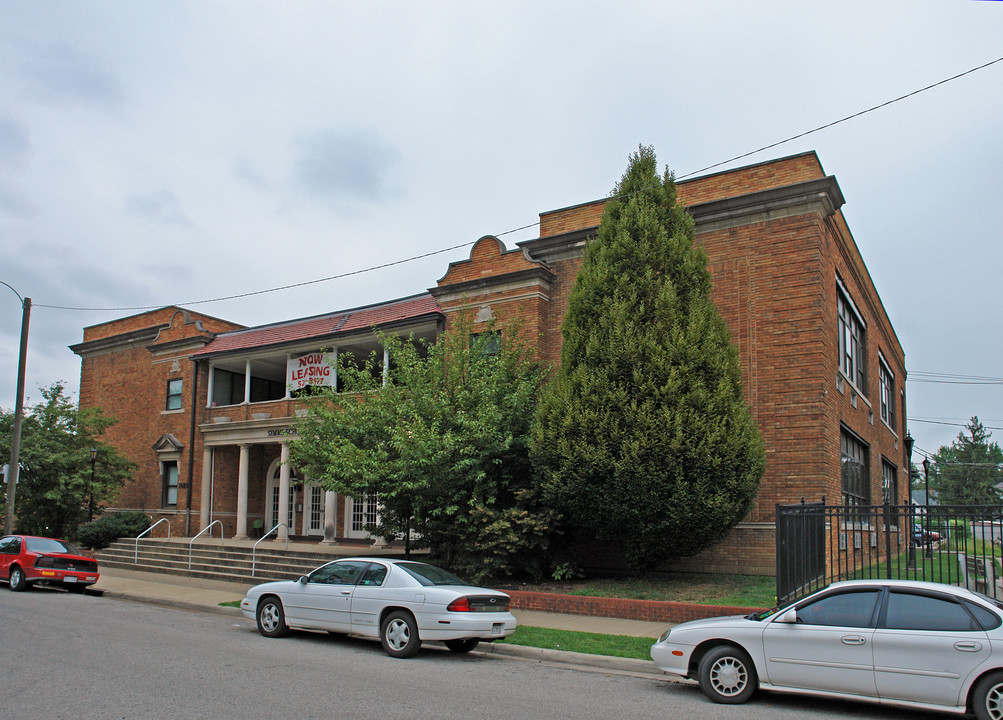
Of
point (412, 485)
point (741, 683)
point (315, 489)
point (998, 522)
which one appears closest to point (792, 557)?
point (998, 522)

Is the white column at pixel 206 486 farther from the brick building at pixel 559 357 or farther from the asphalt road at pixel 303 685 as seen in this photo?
the asphalt road at pixel 303 685

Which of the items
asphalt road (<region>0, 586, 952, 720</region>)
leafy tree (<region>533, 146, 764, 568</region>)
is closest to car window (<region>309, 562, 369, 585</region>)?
asphalt road (<region>0, 586, 952, 720</region>)

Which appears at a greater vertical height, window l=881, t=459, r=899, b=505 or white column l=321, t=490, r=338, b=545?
window l=881, t=459, r=899, b=505

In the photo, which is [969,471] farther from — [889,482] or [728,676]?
[728,676]

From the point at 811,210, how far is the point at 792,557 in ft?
26.9

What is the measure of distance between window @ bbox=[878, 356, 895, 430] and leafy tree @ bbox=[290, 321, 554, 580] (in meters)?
14.3

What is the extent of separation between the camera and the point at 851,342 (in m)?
20.8

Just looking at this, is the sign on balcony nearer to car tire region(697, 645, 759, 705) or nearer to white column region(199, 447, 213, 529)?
white column region(199, 447, 213, 529)

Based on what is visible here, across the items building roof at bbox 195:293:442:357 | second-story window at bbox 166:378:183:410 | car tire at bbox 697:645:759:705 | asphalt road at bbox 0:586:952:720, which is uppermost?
building roof at bbox 195:293:442:357

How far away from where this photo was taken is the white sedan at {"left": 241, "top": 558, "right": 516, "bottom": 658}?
418 inches

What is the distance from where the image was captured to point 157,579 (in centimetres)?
2144

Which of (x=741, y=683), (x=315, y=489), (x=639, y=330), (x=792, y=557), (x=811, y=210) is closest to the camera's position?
(x=741, y=683)

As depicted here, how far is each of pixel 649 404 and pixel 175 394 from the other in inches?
842

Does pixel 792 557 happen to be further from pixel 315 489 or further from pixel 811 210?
pixel 315 489
